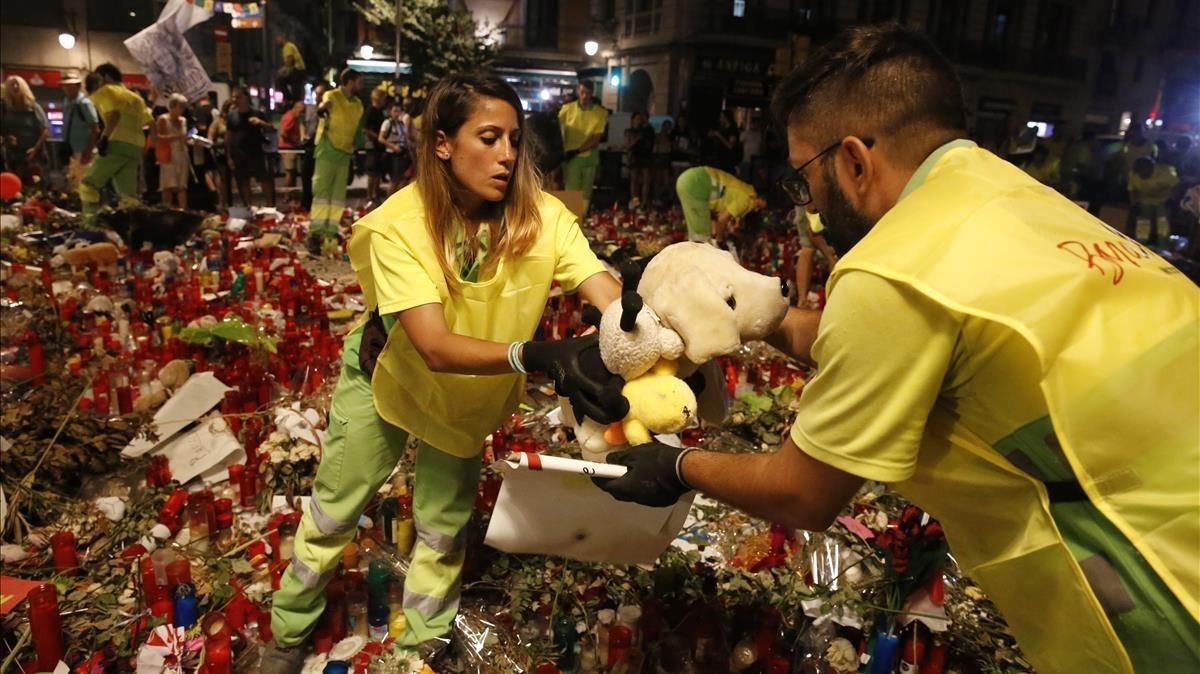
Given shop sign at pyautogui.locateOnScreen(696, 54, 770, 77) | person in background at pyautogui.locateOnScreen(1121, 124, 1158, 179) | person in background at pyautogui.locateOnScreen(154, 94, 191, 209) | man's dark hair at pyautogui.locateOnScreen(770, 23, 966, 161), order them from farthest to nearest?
1. shop sign at pyautogui.locateOnScreen(696, 54, 770, 77)
2. person in background at pyautogui.locateOnScreen(1121, 124, 1158, 179)
3. person in background at pyautogui.locateOnScreen(154, 94, 191, 209)
4. man's dark hair at pyautogui.locateOnScreen(770, 23, 966, 161)

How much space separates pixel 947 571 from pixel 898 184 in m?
2.29

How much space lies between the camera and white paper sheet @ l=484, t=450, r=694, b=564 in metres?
2.16

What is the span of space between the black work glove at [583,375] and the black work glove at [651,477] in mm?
116

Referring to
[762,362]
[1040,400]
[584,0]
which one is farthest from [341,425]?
[584,0]

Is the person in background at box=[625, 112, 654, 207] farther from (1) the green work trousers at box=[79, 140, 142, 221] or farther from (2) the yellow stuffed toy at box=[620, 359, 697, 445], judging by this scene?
(2) the yellow stuffed toy at box=[620, 359, 697, 445]

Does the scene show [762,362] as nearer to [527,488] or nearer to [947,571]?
[947,571]

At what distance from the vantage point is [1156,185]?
10969 millimetres

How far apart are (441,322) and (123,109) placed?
A: 361 inches

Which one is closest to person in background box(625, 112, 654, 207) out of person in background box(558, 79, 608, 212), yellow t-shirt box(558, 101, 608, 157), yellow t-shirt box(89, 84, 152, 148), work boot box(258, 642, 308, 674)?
person in background box(558, 79, 608, 212)

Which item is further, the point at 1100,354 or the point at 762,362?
the point at 762,362

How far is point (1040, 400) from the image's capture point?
1.32 metres

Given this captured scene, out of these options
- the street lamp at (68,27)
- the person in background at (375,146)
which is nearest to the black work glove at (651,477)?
the person in background at (375,146)

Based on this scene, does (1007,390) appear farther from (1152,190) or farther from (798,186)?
(1152,190)

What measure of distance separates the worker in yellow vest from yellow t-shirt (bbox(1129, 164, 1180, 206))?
10752 mm
